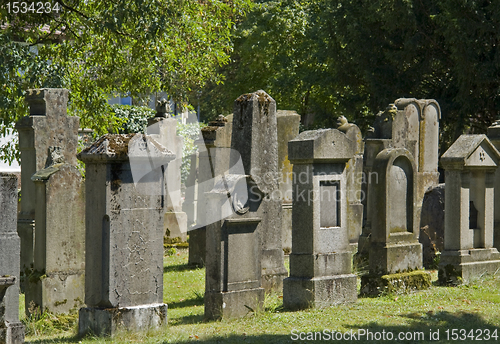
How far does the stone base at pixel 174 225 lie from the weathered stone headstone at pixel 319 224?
717 cm

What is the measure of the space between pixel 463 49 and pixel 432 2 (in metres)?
2.36

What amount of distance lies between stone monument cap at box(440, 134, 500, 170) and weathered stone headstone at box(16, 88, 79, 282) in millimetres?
5751

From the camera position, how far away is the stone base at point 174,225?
50.9 feet

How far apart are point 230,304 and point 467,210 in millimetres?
4500

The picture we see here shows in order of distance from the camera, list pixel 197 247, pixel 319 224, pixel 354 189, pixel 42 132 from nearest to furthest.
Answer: pixel 319 224
pixel 42 132
pixel 197 247
pixel 354 189

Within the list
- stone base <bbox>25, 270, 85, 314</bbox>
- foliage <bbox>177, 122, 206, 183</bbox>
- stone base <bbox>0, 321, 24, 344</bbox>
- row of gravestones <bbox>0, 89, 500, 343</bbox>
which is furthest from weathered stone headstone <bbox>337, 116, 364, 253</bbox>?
foliage <bbox>177, 122, 206, 183</bbox>

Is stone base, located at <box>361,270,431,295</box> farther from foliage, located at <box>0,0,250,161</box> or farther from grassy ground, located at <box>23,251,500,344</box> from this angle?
foliage, located at <box>0,0,250,161</box>

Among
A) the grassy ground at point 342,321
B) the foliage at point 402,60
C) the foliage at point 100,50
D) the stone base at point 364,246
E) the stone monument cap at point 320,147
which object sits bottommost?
the grassy ground at point 342,321

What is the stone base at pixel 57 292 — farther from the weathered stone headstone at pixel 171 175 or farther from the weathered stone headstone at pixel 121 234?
the weathered stone headstone at pixel 171 175

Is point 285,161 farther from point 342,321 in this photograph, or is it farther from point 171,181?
point 342,321

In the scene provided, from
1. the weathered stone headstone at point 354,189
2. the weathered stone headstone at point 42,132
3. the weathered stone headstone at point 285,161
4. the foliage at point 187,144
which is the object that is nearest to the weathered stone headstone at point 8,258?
the weathered stone headstone at point 42,132

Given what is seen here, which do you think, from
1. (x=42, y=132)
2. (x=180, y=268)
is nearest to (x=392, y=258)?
(x=180, y=268)

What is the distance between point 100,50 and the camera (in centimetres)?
1509

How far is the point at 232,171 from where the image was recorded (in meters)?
8.55
